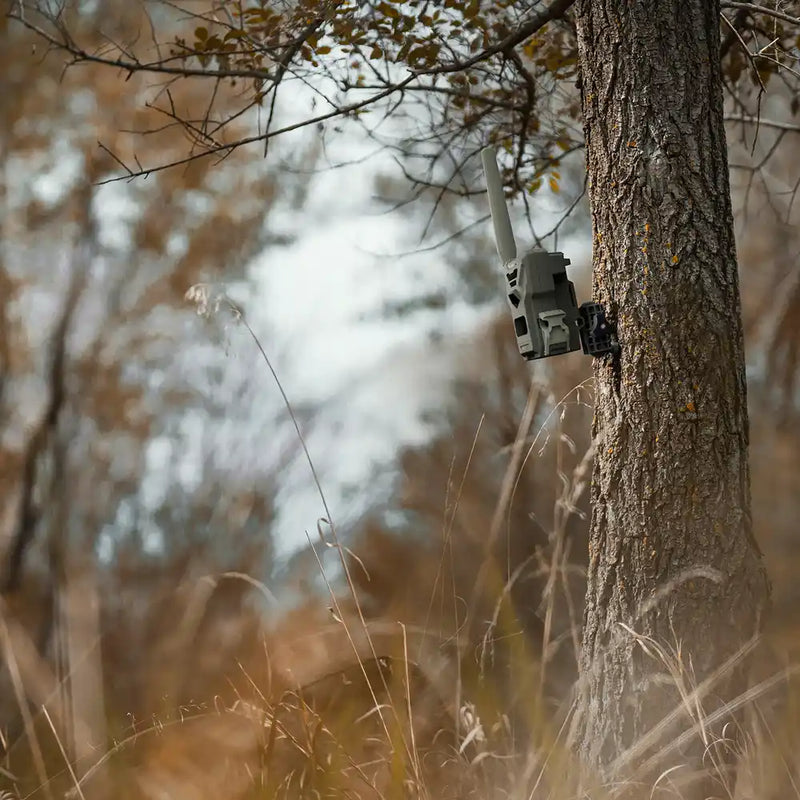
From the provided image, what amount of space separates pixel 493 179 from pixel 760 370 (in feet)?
13.0

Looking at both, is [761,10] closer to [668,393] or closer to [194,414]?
[668,393]

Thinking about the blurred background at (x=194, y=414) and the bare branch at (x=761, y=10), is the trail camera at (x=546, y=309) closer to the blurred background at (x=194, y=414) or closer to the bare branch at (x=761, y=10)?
the bare branch at (x=761, y=10)

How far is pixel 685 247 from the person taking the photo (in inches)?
62.7

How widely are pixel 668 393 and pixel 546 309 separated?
10.9 inches

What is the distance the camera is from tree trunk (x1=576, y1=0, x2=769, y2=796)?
1.58m

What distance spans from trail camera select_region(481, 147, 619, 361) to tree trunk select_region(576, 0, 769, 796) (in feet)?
0.15

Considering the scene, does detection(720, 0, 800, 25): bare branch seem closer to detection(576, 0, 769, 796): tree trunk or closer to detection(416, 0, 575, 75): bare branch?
detection(576, 0, 769, 796): tree trunk

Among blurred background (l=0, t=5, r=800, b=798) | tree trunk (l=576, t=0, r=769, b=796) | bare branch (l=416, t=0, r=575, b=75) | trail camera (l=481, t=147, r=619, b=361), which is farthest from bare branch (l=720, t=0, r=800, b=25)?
blurred background (l=0, t=5, r=800, b=798)

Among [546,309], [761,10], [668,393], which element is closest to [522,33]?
[761,10]

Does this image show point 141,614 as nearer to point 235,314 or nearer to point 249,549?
point 249,549

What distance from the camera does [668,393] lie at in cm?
159

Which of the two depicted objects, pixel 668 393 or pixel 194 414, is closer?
pixel 668 393

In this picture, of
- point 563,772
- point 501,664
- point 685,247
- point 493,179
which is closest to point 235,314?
point 493,179

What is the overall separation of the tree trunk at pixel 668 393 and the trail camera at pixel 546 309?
45 mm
